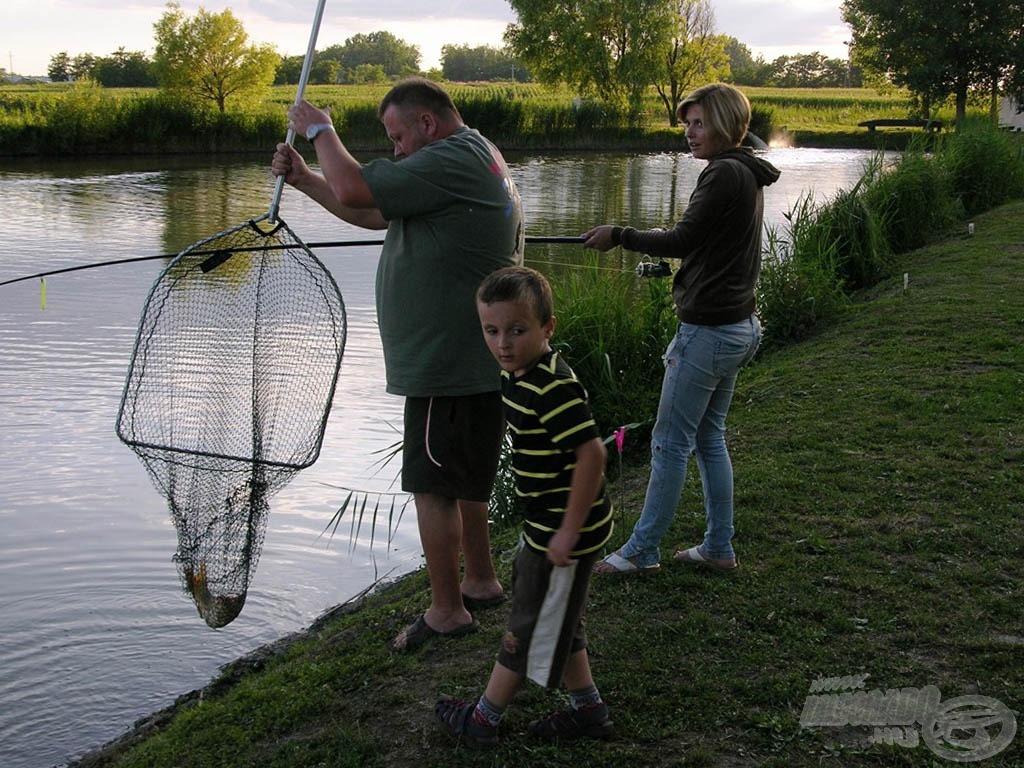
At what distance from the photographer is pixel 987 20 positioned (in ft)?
134

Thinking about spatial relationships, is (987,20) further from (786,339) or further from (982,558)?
(982,558)

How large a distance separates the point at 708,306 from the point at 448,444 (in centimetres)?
106

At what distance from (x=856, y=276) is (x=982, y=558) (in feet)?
24.1

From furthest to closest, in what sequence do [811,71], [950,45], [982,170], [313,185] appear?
[811,71]
[950,45]
[982,170]
[313,185]

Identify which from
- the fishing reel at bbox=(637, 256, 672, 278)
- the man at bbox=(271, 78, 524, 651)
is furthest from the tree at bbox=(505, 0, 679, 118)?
the man at bbox=(271, 78, 524, 651)

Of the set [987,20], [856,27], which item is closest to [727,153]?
[987,20]

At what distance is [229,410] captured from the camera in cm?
608

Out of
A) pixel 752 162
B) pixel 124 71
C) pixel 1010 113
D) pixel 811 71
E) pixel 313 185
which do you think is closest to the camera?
pixel 752 162

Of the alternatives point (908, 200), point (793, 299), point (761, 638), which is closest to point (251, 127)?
point (908, 200)

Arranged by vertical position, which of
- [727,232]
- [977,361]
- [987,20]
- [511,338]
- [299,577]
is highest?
[987,20]

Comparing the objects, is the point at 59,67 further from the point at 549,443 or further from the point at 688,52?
the point at 549,443

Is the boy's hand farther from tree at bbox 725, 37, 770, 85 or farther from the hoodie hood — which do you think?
tree at bbox 725, 37, 770, 85

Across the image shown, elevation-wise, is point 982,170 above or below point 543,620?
above

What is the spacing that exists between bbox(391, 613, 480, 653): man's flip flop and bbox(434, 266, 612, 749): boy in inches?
34.2
